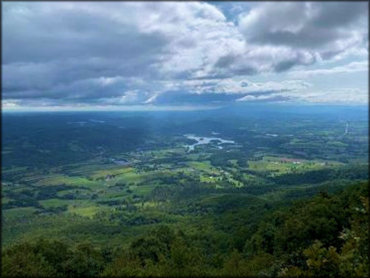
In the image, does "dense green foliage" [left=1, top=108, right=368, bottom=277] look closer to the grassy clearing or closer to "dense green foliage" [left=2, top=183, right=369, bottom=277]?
"dense green foliage" [left=2, top=183, right=369, bottom=277]

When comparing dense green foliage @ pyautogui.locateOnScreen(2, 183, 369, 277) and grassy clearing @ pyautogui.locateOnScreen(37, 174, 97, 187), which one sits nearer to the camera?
dense green foliage @ pyautogui.locateOnScreen(2, 183, 369, 277)

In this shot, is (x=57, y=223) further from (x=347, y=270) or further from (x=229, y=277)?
(x=347, y=270)

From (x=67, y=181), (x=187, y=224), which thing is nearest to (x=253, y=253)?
(x=187, y=224)

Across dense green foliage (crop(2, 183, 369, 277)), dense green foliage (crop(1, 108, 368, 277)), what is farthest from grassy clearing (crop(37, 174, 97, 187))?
dense green foliage (crop(2, 183, 369, 277))

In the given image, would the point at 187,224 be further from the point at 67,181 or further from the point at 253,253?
the point at 67,181

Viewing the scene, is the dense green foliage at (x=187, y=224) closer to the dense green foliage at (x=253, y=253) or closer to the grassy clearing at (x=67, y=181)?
the dense green foliage at (x=253, y=253)

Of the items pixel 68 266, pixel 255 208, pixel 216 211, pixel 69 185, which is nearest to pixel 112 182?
pixel 69 185

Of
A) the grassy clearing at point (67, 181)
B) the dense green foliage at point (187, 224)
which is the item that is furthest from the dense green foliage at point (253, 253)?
the grassy clearing at point (67, 181)

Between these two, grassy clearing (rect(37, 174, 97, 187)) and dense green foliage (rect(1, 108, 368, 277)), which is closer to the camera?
dense green foliage (rect(1, 108, 368, 277))

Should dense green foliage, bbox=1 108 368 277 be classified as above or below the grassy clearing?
above

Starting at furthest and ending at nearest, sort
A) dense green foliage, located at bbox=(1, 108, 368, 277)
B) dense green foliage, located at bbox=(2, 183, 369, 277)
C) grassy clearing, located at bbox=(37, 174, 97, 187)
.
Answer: grassy clearing, located at bbox=(37, 174, 97, 187), dense green foliage, located at bbox=(1, 108, 368, 277), dense green foliage, located at bbox=(2, 183, 369, 277)

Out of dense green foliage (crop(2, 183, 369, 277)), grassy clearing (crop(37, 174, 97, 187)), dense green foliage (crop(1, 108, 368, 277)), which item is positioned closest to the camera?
dense green foliage (crop(2, 183, 369, 277))
